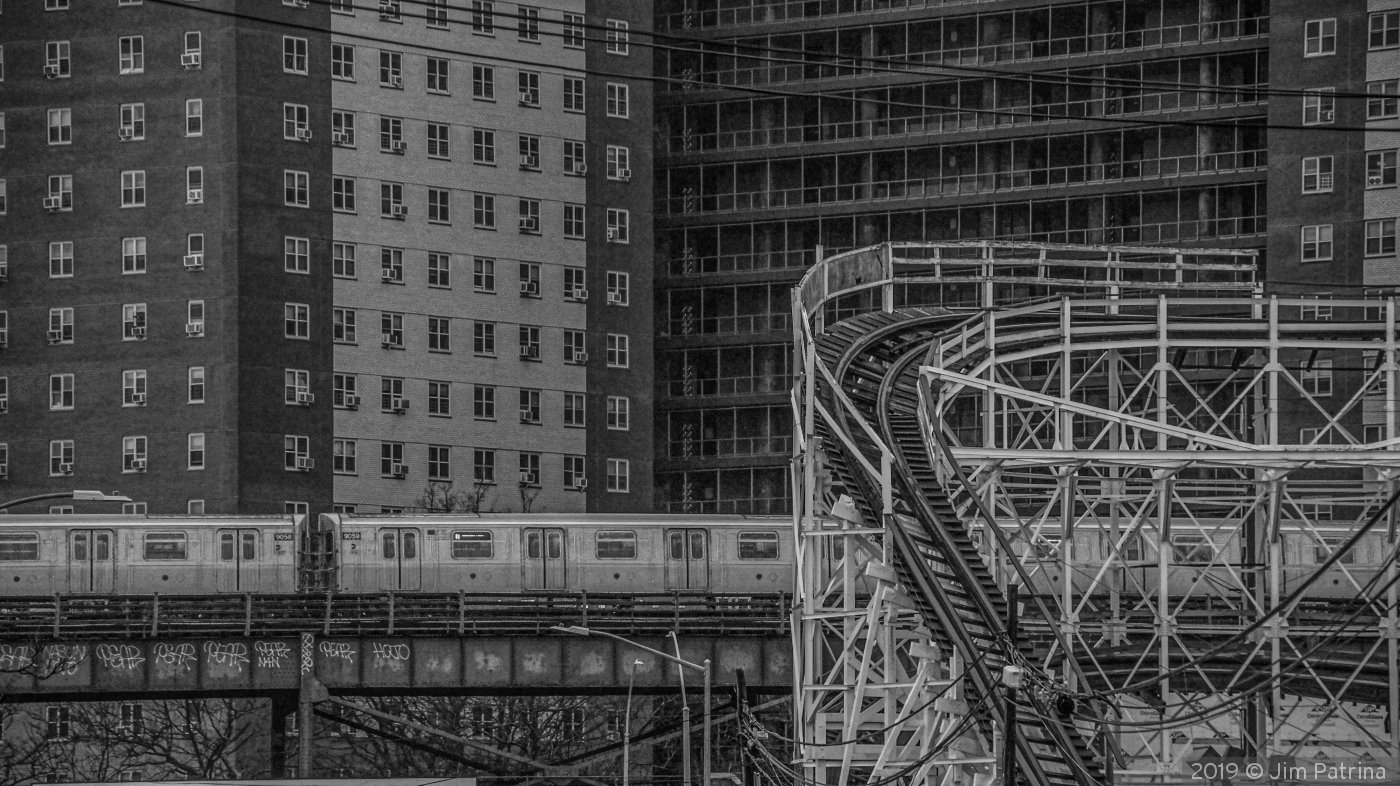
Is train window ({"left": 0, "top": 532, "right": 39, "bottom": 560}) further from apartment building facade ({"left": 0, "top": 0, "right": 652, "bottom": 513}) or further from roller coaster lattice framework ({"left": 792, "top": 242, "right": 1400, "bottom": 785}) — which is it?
roller coaster lattice framework ({"left": 792, "top": 242, "right": 1400, "bottom": 785})

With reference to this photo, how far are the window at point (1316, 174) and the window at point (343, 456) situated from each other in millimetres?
46685

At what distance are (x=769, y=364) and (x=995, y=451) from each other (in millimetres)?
87312

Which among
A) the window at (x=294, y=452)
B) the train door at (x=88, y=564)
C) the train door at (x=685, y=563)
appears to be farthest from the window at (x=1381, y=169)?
the train door at (x=88, y=564)

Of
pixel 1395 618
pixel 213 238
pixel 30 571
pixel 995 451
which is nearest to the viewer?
pixel 995 451

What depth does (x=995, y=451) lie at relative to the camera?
4850cm

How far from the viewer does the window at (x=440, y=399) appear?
12369 centimetres

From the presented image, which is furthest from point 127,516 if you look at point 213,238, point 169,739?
point 213,238

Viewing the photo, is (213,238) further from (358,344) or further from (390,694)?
(390,694)

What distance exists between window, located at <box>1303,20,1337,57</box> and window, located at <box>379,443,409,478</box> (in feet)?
154

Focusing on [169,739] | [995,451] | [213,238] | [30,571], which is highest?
[213,238]

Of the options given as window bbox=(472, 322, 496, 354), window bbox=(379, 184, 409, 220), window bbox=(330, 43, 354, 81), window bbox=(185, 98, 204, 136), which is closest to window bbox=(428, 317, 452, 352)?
window bbox=(472, 322, 496, 354)

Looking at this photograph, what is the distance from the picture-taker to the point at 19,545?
3302 inches

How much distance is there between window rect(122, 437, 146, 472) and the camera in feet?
385

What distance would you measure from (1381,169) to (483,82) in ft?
143
